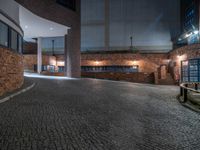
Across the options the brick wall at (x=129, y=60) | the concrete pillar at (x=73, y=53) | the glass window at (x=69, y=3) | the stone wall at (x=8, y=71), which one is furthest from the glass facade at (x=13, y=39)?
the brick wall at (x=129, y=60)

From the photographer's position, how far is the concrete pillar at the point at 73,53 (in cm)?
2003

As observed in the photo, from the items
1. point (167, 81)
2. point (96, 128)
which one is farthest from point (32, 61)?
point (96, 128)

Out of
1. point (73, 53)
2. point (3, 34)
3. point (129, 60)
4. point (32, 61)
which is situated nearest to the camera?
point (3, 34)

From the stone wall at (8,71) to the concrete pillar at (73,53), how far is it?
34.8 feet

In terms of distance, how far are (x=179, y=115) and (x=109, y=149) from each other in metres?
3.27

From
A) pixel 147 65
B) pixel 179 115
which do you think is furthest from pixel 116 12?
pixel 179 115

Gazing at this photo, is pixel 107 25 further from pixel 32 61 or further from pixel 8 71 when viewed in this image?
pixel 8 71

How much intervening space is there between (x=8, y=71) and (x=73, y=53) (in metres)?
12.4

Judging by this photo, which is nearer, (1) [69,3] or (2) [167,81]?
(1) [69,3]

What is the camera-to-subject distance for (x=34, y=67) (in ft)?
80.8

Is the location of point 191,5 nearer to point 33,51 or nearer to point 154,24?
point 154,24

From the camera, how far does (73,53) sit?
66.3 ft

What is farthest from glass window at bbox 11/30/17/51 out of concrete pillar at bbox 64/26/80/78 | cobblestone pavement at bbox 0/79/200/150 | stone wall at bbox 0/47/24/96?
concrete pillar at bbox 64/26/80/78

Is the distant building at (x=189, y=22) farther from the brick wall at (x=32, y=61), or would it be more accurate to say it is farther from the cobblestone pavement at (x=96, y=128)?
the brick wall at (x=32, y=61)
